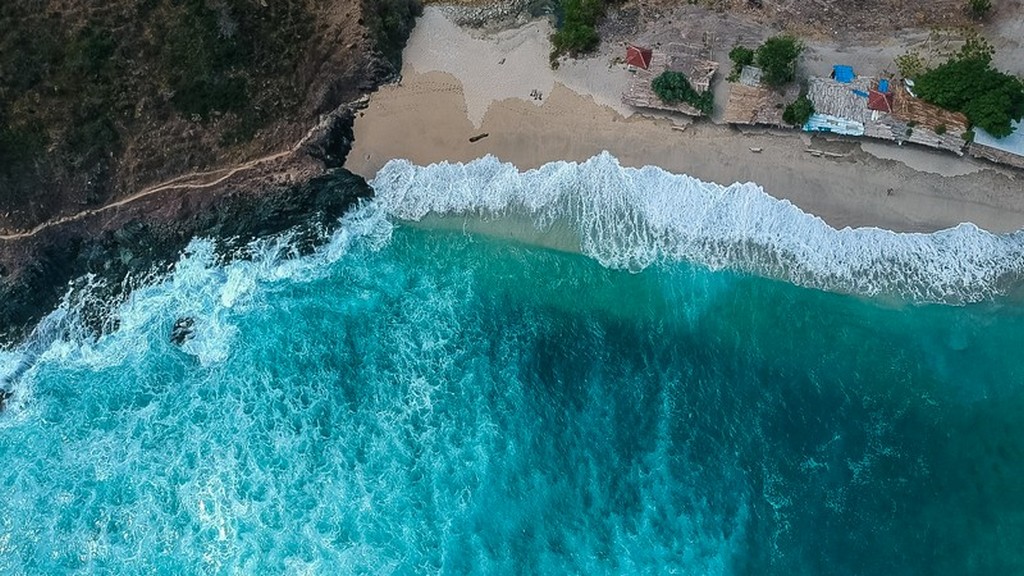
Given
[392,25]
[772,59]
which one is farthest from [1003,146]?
[392,25]

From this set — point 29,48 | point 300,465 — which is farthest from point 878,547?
point 29,48

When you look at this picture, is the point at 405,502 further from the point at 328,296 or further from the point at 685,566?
the point at 685,566

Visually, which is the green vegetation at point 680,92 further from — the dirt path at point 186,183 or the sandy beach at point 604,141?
the dirt path at point 186,183

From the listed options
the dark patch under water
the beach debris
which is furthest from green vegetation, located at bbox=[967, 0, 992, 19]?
the dark patch under water

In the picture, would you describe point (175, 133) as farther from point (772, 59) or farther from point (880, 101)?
point (880, 101)

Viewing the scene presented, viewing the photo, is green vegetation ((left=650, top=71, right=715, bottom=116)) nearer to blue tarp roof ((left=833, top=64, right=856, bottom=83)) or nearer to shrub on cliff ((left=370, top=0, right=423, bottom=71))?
blue tarp roof ((left=833, top=64, right=856, bottom=83))

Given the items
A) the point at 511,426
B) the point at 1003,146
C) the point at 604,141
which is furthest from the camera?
the point at 604,141
